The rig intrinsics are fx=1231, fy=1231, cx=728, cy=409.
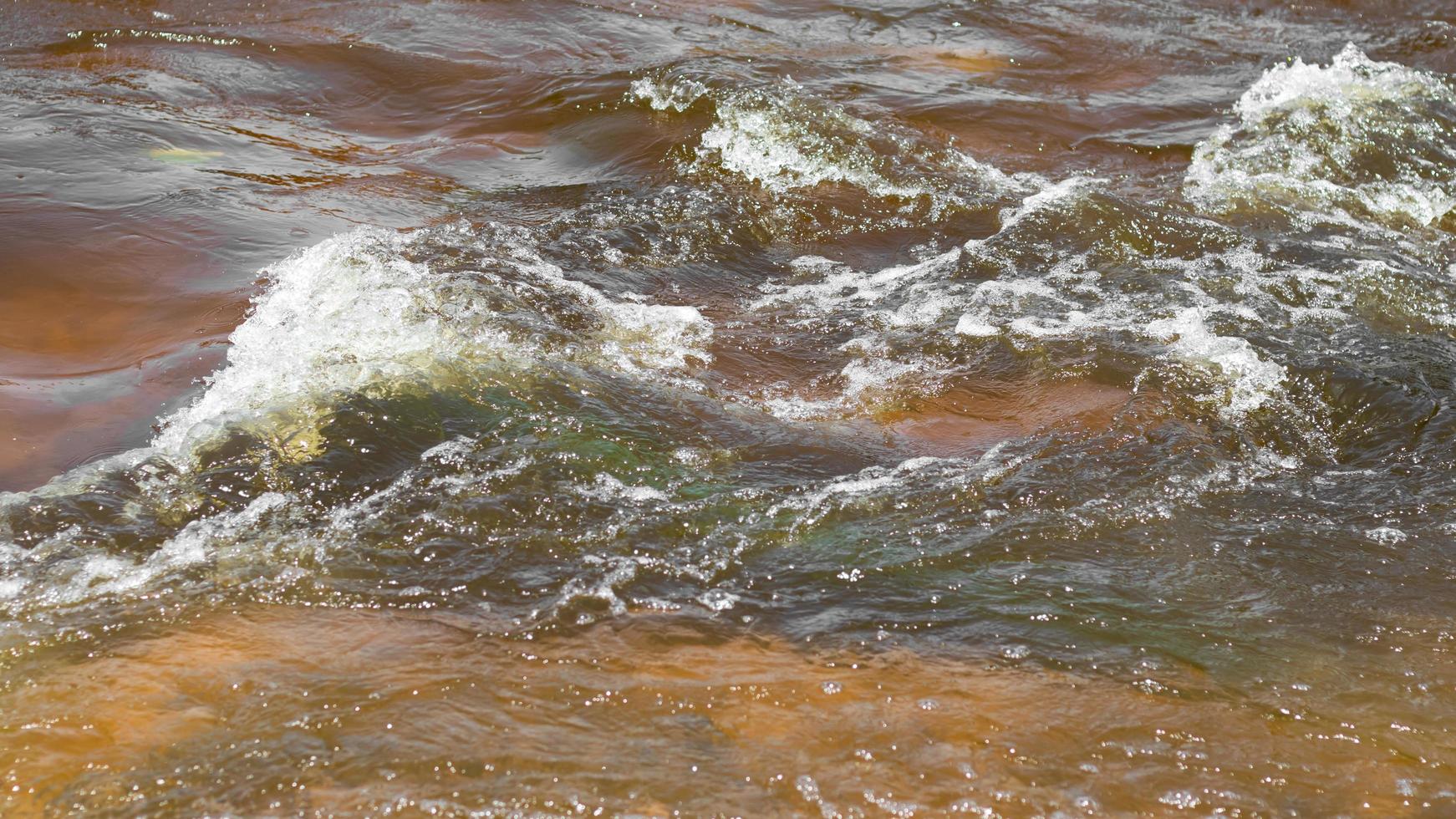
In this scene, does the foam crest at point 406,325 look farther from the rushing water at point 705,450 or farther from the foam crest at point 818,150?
the foam crest at point 818,150

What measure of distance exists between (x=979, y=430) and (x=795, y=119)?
2.93 m

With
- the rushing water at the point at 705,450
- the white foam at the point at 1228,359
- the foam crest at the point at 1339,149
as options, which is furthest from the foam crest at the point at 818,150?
the white foam at the point at 1228,359

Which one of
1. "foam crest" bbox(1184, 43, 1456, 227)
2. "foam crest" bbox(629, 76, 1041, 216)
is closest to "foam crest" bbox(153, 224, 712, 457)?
"foam crest" bbox(629, 76, 1041, 216)

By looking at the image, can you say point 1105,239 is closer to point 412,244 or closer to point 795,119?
point 795,119

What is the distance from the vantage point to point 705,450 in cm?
369

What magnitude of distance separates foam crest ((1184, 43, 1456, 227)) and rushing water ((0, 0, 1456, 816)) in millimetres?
39

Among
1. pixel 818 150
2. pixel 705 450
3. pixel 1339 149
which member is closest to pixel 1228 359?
pixel 705 450

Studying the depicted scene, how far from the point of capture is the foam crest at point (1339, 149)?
6.11 metres

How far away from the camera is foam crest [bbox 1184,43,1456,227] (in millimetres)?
6109

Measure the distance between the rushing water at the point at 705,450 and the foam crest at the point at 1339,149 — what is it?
0.04m

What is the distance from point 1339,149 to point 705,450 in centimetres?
474

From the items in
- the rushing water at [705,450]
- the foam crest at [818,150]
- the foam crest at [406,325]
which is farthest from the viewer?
the foam crest at [818,150]

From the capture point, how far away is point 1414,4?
992cm

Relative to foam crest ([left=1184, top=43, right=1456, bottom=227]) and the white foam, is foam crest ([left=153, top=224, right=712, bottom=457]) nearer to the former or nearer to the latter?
the white foam
